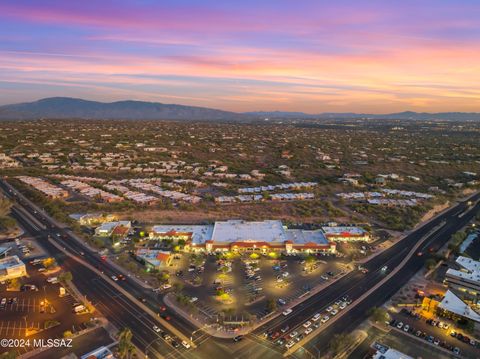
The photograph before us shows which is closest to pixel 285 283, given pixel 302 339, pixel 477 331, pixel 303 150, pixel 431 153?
pixel 302 339

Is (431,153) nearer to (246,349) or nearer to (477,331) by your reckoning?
(477,331)

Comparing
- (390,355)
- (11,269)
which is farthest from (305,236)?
(11,269)

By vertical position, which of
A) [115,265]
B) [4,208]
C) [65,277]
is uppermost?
[4,208]

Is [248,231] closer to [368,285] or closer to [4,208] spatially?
[368,285]

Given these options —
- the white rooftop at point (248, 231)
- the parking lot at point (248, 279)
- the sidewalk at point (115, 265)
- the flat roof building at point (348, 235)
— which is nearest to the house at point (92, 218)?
the sidewalk at point (115, 265)

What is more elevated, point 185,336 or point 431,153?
point 431,153

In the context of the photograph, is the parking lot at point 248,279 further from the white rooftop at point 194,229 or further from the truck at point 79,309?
the truck at point 79,309
